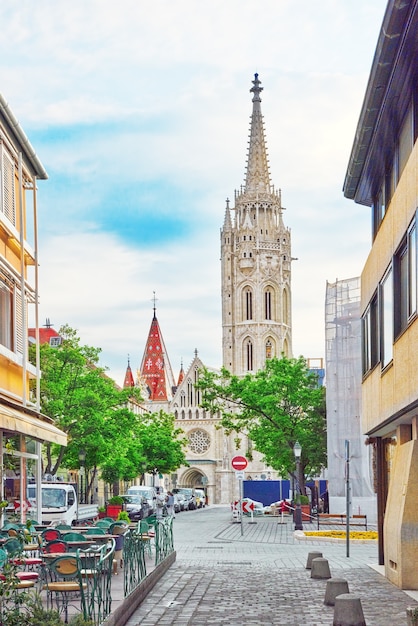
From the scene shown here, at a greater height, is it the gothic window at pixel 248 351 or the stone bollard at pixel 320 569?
the gothic window at pixel 248 351

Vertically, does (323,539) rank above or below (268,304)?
below

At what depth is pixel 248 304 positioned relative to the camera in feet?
477

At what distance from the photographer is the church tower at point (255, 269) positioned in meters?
144

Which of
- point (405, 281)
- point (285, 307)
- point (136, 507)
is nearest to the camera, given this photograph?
point (405, 281)

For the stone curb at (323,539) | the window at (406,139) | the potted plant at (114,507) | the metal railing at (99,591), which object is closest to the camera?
the metal railing at (99,591)

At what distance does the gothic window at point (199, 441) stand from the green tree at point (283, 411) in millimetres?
82443

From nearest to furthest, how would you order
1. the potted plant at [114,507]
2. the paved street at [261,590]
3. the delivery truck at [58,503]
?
the paved street at [261,590]
the delivery truck at [58,503]
the potted plant at [114,507]

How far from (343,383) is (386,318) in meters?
A: 34.3


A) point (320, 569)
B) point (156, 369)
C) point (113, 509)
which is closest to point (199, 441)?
point (156, 369)

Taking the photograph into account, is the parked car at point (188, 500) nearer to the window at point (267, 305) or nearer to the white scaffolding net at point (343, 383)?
the white scaffolding net at point (343, 383)

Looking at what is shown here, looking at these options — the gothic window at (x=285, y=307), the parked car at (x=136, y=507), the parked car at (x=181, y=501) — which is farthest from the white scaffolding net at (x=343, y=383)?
the gothic window at (x=285, y=307)

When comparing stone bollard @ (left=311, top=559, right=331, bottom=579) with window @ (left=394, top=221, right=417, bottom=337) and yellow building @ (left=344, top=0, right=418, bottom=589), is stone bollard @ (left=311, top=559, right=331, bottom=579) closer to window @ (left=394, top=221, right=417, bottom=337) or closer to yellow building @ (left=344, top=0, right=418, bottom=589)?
yellow building @ (left=344, top=0, right=418, bottom=589)

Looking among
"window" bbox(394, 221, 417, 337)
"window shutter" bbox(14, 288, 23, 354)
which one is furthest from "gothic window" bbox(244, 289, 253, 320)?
"window" bbox(394, 221, 417, 337)

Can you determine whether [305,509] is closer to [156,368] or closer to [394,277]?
[394,277]
